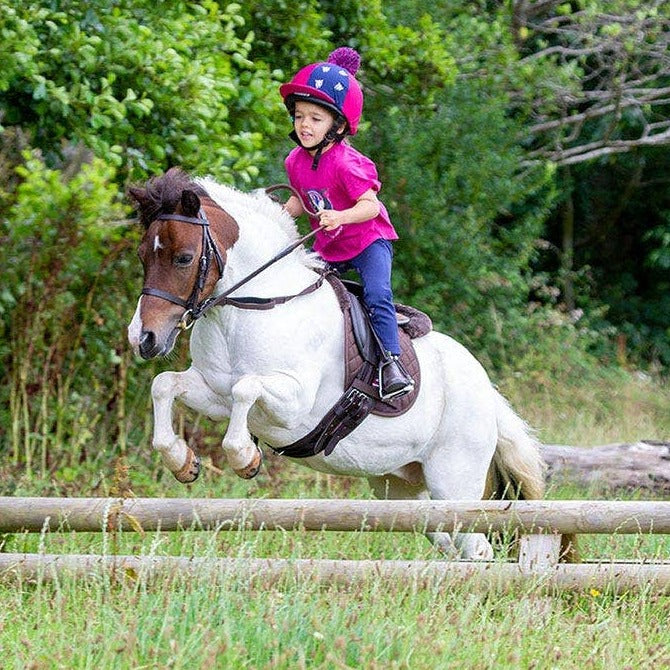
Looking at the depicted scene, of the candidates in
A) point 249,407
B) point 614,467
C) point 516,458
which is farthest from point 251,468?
point 614,467

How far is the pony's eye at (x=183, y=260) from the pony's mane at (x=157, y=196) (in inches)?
7.7

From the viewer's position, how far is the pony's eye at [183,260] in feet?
15.5

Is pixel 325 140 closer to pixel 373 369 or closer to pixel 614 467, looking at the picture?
pixel 373 369

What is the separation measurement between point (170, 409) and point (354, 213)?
1124 millimetres

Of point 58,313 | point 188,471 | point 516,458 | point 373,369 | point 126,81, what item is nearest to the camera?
point 188,471

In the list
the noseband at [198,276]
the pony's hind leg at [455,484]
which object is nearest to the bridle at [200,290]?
the noseband at [198,276]

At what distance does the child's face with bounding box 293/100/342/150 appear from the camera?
5.07 metres

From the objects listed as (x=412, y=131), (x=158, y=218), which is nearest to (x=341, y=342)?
(x=158, y=218)

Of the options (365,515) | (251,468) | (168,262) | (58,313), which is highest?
(168,262)

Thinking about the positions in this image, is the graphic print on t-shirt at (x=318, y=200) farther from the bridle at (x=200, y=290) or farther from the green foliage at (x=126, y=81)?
the green foliage at (x=126, y=81)

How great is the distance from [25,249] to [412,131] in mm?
5376

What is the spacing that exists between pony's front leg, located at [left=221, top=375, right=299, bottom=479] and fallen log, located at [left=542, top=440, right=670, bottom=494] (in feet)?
13.2

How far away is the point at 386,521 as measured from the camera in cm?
495

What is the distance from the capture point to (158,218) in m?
4.79
